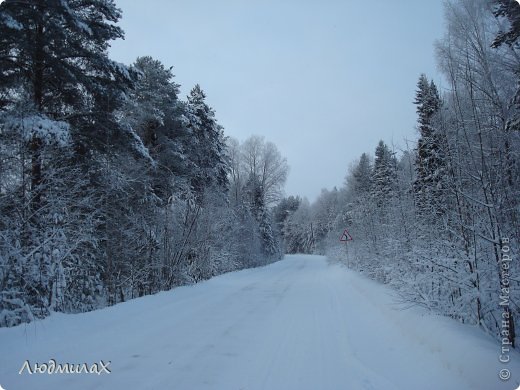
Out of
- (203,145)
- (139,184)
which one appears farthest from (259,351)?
(203,145)

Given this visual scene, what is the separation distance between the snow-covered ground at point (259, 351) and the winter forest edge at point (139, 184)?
0.69 m

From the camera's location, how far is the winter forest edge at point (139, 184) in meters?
4.70

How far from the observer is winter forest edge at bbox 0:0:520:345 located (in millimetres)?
4695

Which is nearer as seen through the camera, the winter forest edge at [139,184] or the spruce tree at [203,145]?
the winter forest edge at [139,184]

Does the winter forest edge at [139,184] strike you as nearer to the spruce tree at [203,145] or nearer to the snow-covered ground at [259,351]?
the snow-covered ground at [259,351]

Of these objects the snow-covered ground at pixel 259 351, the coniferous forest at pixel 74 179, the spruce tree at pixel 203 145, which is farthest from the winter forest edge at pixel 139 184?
the spruce tree at pixel 203 145

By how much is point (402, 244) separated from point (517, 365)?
5.41m

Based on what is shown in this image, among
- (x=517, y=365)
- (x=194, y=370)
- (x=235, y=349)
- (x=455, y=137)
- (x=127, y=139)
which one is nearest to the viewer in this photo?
(x=517, y=365)

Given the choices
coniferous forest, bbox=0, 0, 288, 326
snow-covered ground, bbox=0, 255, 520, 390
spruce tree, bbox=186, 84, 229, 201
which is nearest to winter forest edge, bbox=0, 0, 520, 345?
coniferous forest, bbox=0, 0, 288, 326

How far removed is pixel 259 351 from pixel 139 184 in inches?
303

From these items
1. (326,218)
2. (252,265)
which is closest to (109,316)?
(252,265)

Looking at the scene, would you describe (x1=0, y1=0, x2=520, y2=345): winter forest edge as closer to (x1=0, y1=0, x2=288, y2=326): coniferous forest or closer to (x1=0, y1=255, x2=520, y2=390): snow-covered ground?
(x1=0, y1=0, x2=288, y2=326): coniferous forest

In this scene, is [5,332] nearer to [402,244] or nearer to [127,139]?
[127,139]

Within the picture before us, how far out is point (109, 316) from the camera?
21.0ft
